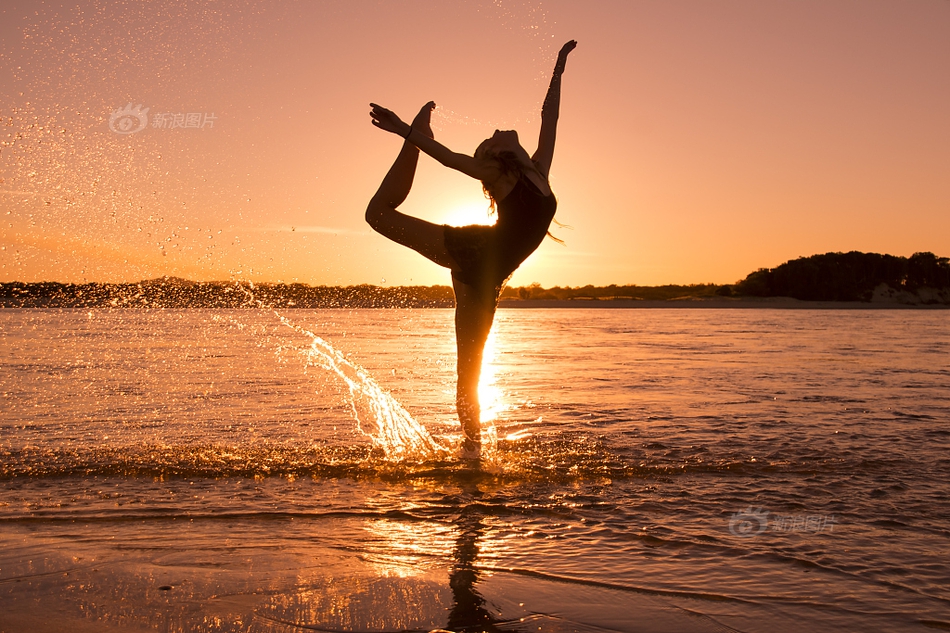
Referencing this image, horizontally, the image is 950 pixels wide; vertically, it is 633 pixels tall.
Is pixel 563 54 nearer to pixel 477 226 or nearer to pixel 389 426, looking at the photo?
pixel 477 226

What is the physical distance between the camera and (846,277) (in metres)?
95.4

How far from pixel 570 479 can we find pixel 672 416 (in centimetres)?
350

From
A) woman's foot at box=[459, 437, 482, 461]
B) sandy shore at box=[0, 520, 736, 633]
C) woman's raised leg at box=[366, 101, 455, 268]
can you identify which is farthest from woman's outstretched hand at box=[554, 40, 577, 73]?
sandy shore at box=[0, 520, 736, 633]

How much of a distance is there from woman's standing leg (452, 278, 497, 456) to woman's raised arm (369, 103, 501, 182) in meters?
0.91

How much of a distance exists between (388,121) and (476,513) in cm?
242

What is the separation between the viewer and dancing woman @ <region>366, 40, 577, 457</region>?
456cm

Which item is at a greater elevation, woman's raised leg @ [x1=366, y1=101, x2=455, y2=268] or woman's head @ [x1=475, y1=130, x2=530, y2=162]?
woman's head @ [x1=475, y1=130, x2=530, y2=162]

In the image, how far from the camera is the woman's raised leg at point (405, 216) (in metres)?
4.89

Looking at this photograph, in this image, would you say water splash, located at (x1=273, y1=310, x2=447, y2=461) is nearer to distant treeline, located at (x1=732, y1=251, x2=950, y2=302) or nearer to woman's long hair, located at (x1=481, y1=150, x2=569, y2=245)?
woman's long hair, located at (x1=481, y1=150, x2=569, y2=245)

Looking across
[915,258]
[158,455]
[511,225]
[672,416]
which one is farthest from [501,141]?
[915,258]

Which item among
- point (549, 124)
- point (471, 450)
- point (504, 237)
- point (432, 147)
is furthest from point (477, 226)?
point (471, 450)

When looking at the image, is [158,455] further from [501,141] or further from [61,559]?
[501,141]

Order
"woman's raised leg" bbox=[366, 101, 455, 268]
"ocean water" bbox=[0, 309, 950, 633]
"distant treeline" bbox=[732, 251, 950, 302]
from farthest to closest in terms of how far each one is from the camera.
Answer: "distant treeline" bbox=[732, 251, 950, 302], "woman's raised leg" bbox=[366, 101, 455, 268], "ocean water" bbox=[0, 309, 950, 633]

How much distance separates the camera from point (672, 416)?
8305 mm
